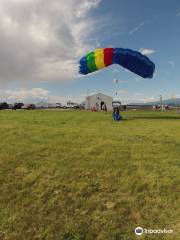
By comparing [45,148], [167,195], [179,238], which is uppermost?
[45,148]

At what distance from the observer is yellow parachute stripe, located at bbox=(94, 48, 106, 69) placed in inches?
1376

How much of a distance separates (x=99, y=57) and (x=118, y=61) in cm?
231

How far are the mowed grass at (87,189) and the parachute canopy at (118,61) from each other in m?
19.2

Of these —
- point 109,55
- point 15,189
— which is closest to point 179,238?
point 15,189

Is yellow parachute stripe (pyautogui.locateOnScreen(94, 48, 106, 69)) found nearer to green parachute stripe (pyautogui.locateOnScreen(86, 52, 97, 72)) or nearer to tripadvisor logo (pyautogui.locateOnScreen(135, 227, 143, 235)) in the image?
green parachute stripe (pyautogui.locateOnScreen(86, 52, 97, 72))

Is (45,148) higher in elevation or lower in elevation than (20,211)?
higher

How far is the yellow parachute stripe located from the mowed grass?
19963 millimetres

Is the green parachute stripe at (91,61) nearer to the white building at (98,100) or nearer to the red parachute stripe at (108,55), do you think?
the red parachute stripe at (108,55)

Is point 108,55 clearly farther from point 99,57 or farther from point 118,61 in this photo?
point 118,61

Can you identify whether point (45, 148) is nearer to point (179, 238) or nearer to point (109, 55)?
point (179, 238)

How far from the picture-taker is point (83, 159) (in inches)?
562

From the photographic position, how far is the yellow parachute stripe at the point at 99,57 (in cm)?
3496

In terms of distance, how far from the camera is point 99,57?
35094mm

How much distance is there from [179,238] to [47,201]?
474 cm
